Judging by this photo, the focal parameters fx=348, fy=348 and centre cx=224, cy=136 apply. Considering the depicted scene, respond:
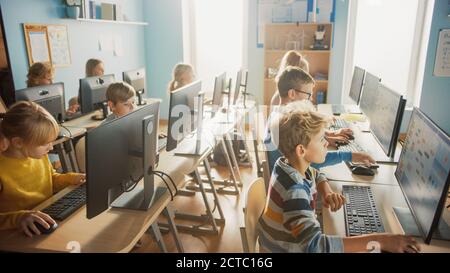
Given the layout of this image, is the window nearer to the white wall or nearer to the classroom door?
the white wall

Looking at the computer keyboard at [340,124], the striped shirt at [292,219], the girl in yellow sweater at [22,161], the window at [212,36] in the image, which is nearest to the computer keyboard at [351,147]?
the computer keyboard at [340,124]

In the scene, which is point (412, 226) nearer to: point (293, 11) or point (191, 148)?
point (191, 148)

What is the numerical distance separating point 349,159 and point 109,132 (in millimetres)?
1254

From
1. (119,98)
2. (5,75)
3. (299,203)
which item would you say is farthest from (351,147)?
(5,75)

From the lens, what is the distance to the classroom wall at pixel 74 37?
3.37m

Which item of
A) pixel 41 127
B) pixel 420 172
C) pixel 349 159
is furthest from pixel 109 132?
pixel 349 159

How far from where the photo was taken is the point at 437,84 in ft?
13.5

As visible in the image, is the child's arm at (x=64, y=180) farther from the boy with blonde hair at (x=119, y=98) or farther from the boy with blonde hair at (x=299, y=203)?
the boy with blonde hair at (x=299, y=203)

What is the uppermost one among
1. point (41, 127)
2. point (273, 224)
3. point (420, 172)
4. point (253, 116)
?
point (41, 127)

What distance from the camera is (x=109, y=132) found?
1.29 m

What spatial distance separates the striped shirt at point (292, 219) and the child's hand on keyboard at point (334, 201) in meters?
0.15

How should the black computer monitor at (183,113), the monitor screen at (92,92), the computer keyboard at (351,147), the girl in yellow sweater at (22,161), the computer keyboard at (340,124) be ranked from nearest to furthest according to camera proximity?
the girl in yellow sweater at (22,161) → the black computer monitor at (183,113) → the computer keyboard at (351,147) → the computer keyboard at (340,124) → the monitor screen at (92,92)

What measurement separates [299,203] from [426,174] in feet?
1.42
